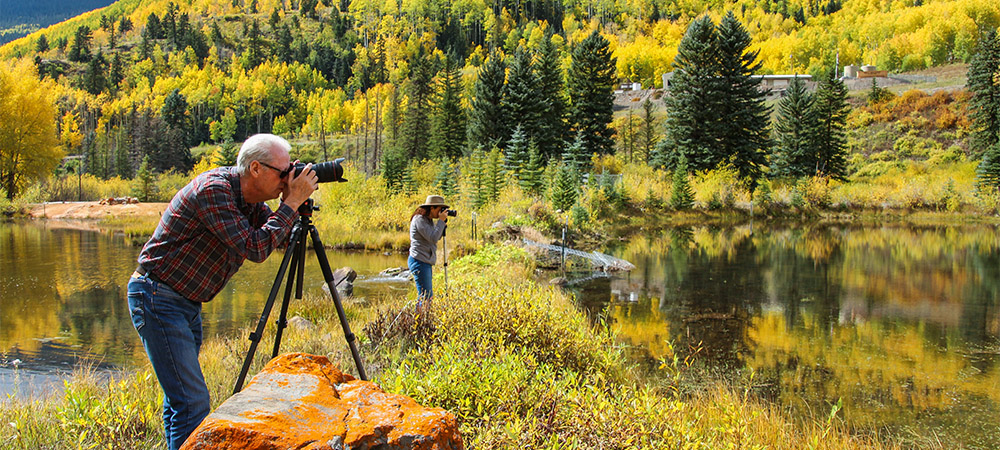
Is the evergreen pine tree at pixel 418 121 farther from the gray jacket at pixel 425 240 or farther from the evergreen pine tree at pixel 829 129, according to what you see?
the gray jacket at pixel 425 240

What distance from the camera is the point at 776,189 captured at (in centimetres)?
3522

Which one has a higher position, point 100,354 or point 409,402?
point 409,402

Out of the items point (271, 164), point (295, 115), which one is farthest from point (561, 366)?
point (295, 115)

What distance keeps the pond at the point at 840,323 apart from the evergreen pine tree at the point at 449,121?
2698 cm

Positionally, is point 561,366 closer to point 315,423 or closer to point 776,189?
point 315,423

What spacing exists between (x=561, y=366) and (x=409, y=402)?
234 centimetres

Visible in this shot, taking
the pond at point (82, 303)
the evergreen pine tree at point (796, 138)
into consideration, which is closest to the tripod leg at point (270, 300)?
the pond at point (82, 303)

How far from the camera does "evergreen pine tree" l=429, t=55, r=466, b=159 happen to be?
43688 mm

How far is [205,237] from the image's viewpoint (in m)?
2.59

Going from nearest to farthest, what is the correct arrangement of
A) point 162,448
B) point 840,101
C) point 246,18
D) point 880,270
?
Result: point 162,448, point 880,270, point 840,101, point 246,18

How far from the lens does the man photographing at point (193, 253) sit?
252 centimetres

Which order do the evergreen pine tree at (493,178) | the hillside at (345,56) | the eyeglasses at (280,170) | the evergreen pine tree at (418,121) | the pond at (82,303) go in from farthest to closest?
the hillside at (345,56), the evergreen pine tree at (418,121), the evergreen pine tree at (493,178), the pond at (82,303), the eyeglasses at (280,170)

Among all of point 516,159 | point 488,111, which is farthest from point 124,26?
point 516,159

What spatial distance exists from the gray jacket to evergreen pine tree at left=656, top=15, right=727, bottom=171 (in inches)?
1193
